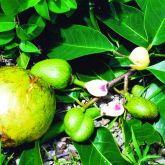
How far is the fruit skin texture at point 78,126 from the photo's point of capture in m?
1.54

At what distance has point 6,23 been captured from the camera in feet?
4.90

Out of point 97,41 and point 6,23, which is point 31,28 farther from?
point 97,41

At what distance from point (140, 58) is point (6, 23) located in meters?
0.52

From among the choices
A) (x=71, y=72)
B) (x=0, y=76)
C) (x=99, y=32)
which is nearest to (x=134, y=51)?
(x=99, y=32)

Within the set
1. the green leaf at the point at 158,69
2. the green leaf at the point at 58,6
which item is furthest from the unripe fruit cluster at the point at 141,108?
the green leaf at the point at 58,6

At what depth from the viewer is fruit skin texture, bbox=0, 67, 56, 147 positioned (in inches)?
56.5

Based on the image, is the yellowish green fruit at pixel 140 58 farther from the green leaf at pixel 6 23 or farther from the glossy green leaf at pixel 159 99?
the green leaf at pixel 6 23

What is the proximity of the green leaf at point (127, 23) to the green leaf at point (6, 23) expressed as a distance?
39cm

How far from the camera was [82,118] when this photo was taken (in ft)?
5.16

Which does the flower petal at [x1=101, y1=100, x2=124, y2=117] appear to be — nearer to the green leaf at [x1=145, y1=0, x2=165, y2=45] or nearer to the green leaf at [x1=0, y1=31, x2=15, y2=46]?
the green leaf at [x1=145, y1=0, x2=165, y2=45]

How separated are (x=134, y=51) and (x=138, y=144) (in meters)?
0.35

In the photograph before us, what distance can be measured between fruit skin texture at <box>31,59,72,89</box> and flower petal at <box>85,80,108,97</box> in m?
0.10

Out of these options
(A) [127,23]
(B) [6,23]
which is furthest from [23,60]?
(A) [127,23]

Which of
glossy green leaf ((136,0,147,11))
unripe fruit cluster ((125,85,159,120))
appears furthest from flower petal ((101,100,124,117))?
glossy green leaf ((136,0,147,11))
